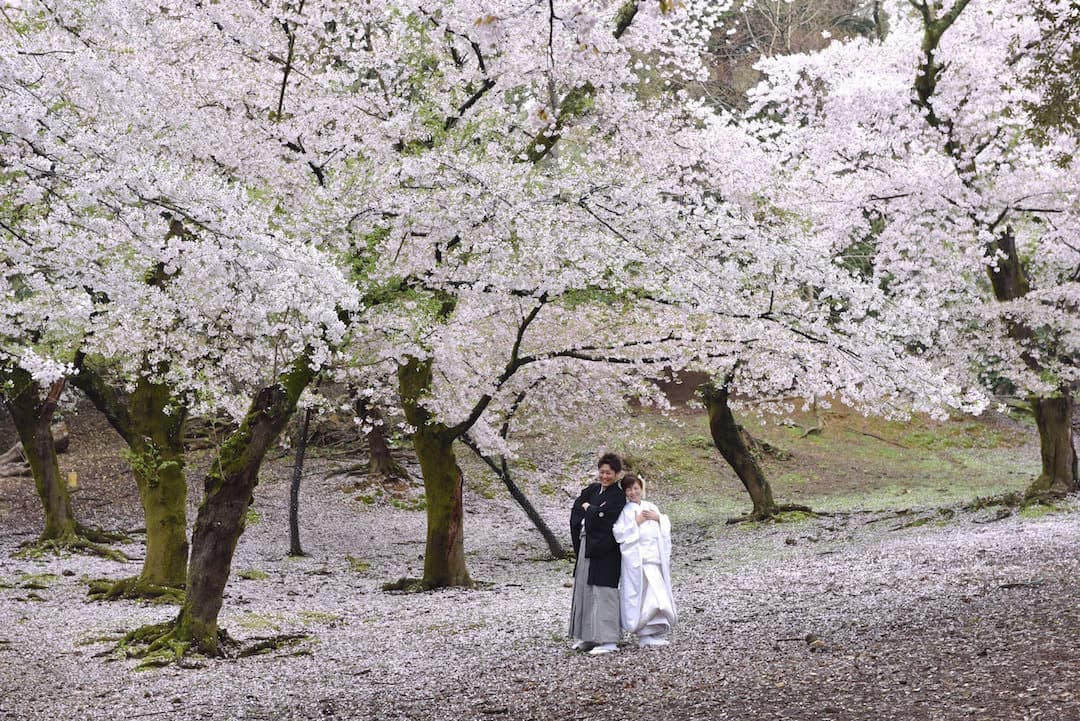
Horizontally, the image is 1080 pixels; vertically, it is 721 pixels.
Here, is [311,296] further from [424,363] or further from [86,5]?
[424,363]

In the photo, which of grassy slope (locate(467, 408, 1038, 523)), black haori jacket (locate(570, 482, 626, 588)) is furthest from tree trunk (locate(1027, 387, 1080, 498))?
black haori jacket (locate(570, 482, 626, 588))

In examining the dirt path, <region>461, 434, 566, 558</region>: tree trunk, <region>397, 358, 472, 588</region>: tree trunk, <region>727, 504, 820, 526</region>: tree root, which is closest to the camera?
the dirt path

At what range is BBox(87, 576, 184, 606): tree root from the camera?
12500 mm

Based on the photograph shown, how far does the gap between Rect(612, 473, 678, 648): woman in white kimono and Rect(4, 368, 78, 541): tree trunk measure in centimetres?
1105

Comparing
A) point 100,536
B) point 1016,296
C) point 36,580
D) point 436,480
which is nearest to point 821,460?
point 1016,296

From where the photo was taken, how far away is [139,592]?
12719mm

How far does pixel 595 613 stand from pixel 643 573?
0.52m

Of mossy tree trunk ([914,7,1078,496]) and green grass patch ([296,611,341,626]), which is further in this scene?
mossy tree trunk ([914,7,1078,496])

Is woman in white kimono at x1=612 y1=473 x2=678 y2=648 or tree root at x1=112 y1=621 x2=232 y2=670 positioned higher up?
woman in white kimono at x1=612 y1=473 x2=678 y2=648

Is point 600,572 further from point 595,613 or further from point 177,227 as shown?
point 177,227

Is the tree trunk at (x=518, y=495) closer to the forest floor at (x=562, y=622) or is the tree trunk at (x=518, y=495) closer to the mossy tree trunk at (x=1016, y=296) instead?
the forest floor at (x=562, y=622)

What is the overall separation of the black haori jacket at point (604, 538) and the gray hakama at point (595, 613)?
58mm

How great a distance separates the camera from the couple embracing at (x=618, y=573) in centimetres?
829

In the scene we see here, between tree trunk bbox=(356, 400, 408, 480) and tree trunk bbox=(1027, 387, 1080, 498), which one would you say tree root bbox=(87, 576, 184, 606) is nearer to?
tree trunk bbox=(356, 400, 408, 480)
